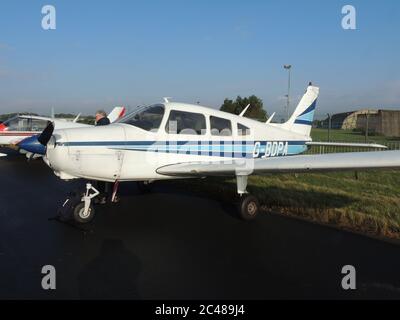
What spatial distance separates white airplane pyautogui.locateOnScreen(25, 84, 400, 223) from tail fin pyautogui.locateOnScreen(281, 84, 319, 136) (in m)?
2.96

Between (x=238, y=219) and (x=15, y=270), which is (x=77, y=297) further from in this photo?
(x=238, y=219)

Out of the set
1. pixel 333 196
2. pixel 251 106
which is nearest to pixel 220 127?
pixel 333 196

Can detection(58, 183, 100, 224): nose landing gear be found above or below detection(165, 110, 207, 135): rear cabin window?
below

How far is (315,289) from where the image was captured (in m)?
3.61

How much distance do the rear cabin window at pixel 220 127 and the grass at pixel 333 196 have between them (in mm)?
1549

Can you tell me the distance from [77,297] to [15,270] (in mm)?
1056

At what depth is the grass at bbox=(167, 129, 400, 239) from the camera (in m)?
5.84

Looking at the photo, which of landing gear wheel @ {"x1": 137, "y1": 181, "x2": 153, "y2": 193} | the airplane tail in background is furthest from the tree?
landing gear wheel @ {"x1": 137, "y1": 181, "x2": 153, "y2": 193}

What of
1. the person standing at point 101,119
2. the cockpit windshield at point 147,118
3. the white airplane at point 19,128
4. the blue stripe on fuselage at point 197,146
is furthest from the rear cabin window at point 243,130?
the white airplane at point 19,128

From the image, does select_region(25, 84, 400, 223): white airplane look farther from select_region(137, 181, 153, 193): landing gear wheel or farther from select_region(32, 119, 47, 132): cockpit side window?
select_region(32, 119, 47, 132): cockpit side window

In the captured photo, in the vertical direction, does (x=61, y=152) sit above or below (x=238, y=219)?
above

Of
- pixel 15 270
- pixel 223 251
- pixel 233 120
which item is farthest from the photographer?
pixel 233 120
